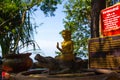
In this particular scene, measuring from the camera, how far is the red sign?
21.4 feet

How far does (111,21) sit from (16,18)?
13603mm

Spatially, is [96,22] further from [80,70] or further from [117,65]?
[80,70]

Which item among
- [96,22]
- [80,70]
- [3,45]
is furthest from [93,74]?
[3,45]

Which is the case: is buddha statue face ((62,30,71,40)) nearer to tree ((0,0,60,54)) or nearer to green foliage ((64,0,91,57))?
tree ((0,0,60,54))

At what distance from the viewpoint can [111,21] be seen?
6.71 metres

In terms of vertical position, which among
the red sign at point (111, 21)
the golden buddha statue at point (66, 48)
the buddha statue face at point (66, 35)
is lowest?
the golden buddha statue at point (66, 48)

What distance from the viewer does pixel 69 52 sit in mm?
5535

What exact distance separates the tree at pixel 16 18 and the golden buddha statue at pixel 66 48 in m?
11.8

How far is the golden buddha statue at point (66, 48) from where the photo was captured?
5.50 meters

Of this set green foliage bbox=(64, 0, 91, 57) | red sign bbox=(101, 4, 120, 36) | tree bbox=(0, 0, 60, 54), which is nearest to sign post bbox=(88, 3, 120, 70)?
red sign bbox=(101, 4, 120, 36)

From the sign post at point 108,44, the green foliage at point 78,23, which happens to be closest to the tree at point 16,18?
the green foliage at point 78,23

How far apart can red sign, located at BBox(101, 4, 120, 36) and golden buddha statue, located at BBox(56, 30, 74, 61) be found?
1.25m

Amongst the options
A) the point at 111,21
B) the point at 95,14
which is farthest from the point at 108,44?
the point at 95,14

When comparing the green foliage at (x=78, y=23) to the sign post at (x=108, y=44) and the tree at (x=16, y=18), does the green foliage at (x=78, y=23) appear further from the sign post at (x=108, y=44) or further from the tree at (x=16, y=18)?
the sign post at (x=108, y=44)
